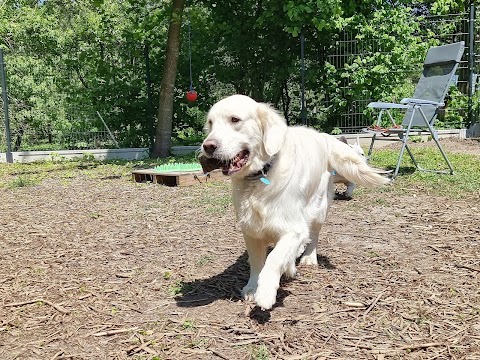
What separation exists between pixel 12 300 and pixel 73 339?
2.62 ft

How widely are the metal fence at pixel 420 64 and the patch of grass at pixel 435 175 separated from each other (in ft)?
8.70

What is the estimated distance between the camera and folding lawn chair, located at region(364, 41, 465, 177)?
7090 millimetres

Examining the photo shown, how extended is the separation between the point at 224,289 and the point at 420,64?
31.3 feet

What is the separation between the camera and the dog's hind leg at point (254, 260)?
306 cm

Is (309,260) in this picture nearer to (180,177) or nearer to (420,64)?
(180,177)

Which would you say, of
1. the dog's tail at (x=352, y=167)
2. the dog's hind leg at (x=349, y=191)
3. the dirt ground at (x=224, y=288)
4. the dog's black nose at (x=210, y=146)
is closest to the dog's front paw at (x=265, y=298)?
the dirt ground at (x=224, y=288)

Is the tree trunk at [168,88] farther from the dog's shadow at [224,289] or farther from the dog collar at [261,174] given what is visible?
the dog collar at [261,174]

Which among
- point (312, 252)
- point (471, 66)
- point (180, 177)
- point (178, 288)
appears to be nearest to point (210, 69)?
point (180, 177)

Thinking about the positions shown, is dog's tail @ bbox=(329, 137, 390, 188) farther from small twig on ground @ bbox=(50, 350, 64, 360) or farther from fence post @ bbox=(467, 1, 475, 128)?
fence post @ bbox=(467, 1, 475, 128)

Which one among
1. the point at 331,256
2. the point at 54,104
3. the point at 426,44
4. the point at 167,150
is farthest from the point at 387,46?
the point at 331,256

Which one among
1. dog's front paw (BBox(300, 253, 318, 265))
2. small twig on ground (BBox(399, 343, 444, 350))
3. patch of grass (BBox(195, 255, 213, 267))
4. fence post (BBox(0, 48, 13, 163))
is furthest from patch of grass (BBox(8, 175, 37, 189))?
small twig on ground (BBox(399, 343, 444, 350))

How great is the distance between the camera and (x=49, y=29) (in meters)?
13.0

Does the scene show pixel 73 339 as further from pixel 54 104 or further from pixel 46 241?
pixel 54 104

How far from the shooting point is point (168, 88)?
1041 cm
